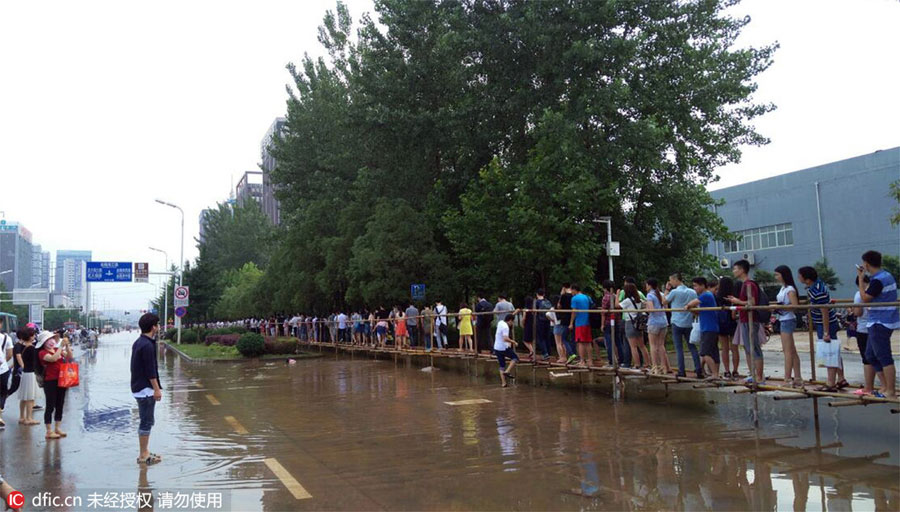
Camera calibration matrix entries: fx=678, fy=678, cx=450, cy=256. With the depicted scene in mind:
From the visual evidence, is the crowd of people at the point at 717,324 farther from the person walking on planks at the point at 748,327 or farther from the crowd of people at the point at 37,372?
the crowd of people at the point at 37,372

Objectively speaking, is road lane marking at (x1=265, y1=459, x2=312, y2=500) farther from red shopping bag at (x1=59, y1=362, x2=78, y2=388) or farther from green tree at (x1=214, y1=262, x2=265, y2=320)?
green tree at (x1=214, y1=262, x2=265, y2=320)

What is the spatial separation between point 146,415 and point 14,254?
146m

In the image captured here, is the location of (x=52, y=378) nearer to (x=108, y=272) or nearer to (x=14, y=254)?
(x=108, y=272)

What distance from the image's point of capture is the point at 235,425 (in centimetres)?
1063

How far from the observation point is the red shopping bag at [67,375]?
10414 mm

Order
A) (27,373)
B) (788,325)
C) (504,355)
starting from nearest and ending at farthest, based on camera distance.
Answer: (788,325) < (27,373) < (504,355)

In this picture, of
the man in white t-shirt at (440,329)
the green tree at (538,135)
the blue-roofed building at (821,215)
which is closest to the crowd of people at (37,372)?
the man in white t-shirt at (440,329)

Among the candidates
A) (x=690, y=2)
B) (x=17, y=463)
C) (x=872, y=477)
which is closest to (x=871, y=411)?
(x=872, y=477)

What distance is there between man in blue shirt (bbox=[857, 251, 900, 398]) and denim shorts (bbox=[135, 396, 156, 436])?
8.63m

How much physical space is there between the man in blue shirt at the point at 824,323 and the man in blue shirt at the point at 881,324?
0.49 meters

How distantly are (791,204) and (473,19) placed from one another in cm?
3809

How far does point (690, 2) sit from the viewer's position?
24.2 meters

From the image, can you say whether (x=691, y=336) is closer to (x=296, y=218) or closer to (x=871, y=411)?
(x=871, y=411)

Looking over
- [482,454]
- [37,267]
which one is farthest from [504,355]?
[37,267]
